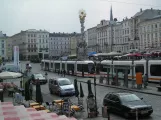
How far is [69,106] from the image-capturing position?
15.7 metres

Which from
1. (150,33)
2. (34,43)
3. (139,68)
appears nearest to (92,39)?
(34,43)

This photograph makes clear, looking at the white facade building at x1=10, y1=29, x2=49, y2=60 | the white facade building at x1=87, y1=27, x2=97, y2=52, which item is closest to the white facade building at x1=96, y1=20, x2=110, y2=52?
the white facade building at x1=87, y1=27, x2=97, y2=52

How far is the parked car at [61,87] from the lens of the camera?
25.2m

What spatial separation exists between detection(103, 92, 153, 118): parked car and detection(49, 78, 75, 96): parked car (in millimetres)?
8489

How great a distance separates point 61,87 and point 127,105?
11.2 metres

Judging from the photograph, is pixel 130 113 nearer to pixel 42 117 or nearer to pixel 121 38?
pixel 42 117

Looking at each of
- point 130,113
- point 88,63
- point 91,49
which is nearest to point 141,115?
point 130,113

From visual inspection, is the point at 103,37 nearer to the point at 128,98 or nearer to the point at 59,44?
the point at 59,44

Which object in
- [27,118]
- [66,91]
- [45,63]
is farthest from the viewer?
[45,63]

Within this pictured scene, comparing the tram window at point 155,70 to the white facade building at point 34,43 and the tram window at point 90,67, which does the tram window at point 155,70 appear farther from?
the white facade building at point 34,43

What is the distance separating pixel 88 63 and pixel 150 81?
41.5ft

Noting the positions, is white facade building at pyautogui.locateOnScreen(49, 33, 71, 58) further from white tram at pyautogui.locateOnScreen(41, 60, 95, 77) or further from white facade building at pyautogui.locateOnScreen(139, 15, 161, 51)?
white tram at pyautogui.locateOnScreen(41, 60, 95, 77)

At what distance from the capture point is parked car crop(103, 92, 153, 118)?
1484 cm

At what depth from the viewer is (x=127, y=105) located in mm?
15148
